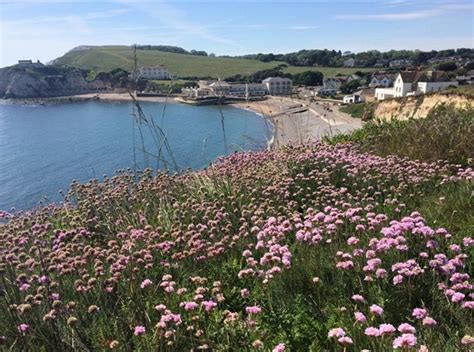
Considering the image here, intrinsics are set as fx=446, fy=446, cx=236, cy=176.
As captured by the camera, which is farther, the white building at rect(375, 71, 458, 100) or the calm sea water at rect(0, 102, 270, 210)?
the white building at rect(375, 71, 458, 100)

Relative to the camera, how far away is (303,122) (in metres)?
64.2

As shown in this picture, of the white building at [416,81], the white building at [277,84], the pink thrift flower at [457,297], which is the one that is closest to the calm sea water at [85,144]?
the pink thrift flower at [457,297]

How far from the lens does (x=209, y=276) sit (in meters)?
4.31

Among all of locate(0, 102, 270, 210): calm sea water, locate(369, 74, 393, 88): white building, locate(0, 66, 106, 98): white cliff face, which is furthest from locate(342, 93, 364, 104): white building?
locate(0, 66, 106, 98): white cliff face

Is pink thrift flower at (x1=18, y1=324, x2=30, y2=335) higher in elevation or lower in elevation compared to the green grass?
lower

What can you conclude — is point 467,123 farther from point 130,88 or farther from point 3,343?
point 3,343

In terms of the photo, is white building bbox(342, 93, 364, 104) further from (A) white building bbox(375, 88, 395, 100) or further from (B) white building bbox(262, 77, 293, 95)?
(B) white building bbox(262, 77, 293, 95)

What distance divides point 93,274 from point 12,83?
159692mm

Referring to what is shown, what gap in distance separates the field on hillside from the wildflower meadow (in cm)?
1

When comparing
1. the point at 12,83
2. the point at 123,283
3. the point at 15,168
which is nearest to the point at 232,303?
the point at 123,283

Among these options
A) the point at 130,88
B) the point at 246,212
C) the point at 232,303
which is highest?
the point at 130,88

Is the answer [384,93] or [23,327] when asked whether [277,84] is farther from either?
[23,327]

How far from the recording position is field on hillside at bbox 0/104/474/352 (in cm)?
322

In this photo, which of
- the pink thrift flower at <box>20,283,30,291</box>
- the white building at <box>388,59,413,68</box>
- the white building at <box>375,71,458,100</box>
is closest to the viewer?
the pink thrift flower at <box>20,283,30,291</box>
